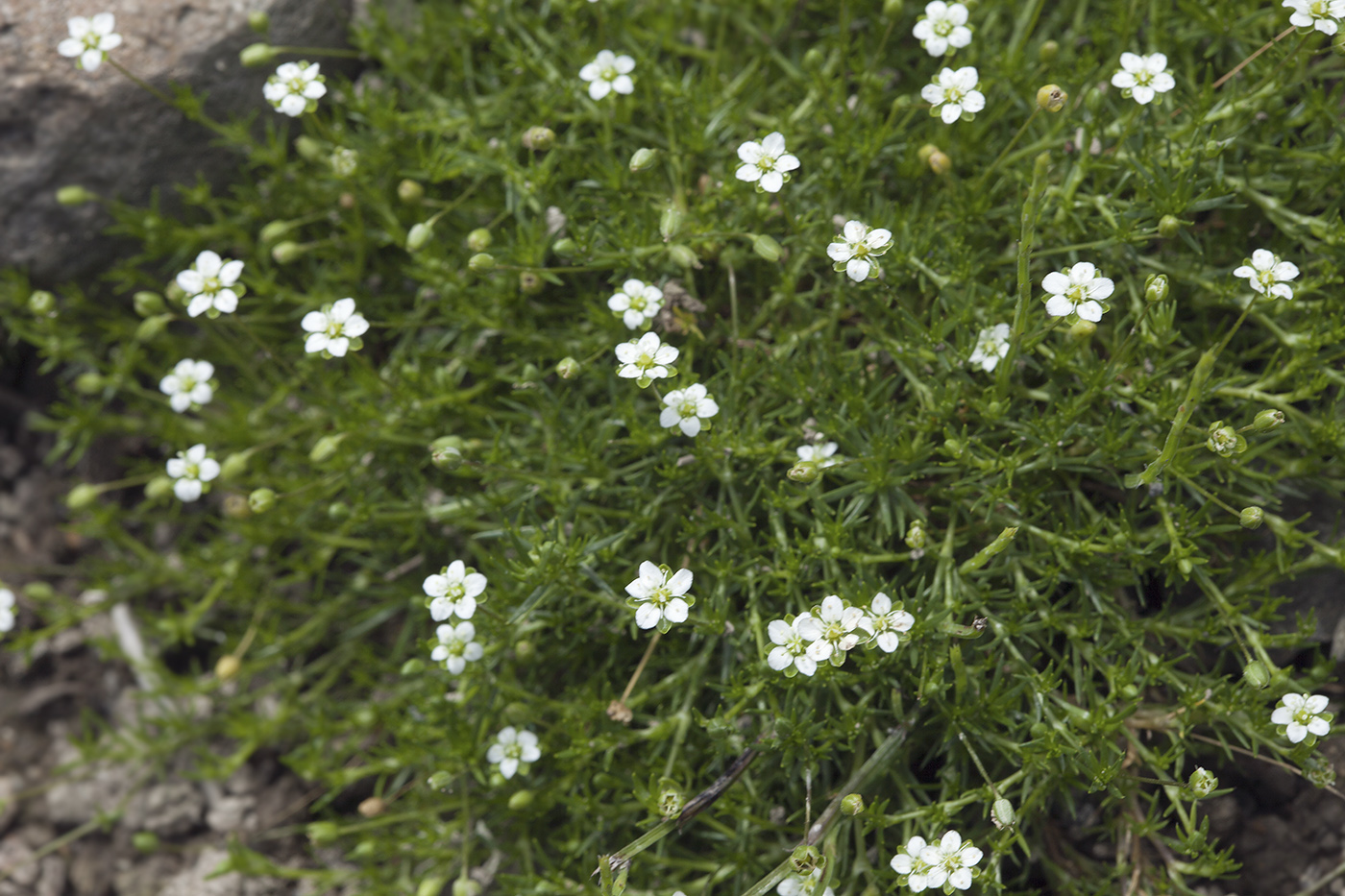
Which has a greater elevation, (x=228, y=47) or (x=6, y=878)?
(x=228, y=47)

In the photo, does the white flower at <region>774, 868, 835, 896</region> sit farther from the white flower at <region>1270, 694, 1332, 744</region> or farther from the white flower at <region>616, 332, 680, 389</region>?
the white flower at <region>616, 332, 680, 389</region>

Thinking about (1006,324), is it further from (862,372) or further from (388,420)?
(388,420)

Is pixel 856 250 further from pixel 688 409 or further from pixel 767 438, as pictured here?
pixel 767 438

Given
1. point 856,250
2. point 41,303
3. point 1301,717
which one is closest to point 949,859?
point 1301,717

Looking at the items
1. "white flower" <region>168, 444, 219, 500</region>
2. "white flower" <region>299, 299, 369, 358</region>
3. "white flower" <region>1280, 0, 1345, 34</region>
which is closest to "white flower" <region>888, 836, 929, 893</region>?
"white flower" <region>299, 299, 369, 358</region>

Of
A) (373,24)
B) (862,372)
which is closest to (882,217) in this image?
(862,372)

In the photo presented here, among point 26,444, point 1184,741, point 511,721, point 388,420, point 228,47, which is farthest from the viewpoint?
point 26,444
